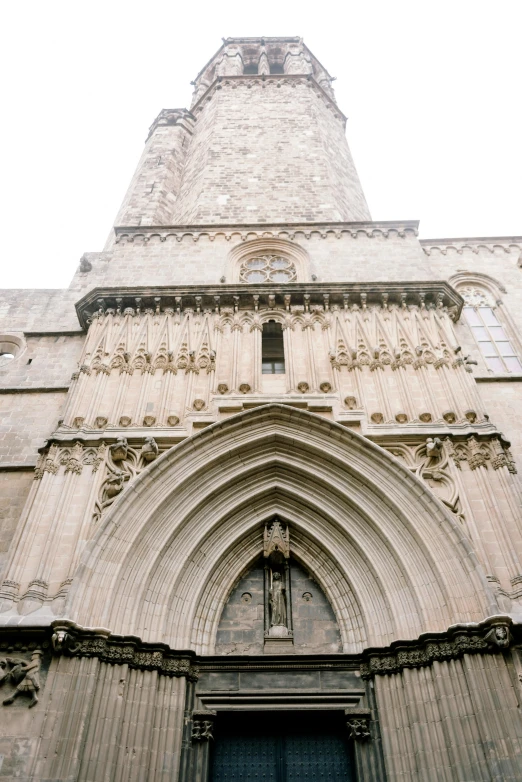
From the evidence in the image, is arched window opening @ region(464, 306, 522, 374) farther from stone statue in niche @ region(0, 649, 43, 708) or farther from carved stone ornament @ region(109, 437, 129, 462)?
stone statue in niche @ region(0, 649, 43, 708)

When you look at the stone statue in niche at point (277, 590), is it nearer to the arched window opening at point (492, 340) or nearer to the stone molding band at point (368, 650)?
the stone molding band at point (368, 650)

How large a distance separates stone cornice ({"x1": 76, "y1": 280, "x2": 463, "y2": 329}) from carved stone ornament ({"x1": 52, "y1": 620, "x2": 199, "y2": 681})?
23.8 ft

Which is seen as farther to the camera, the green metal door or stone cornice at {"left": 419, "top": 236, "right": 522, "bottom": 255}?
stone cornice at {"left": 419, "top": 236, "right": 522, "bottom": 255}

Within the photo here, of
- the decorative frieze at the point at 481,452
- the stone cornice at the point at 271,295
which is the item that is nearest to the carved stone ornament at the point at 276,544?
the decorative frieze at the point at 481,452

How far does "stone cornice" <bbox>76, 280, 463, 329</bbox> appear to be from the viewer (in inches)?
520

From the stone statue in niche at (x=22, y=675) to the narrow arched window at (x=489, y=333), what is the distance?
10652 millimetres

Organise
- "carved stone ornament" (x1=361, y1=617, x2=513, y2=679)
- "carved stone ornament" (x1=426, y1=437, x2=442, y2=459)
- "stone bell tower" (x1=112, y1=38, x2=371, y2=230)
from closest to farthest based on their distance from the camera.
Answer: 1. "carved stone ornament" (x1=361, y1=617, x2=513, y2=679)
2. "carved stone ornament" (x1=426, y1=437, x2=442, y2=459)
3. "stone bell tower" (x1=112, y1=38, x2=371, y2=230)

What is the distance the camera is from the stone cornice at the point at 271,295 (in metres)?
13.2

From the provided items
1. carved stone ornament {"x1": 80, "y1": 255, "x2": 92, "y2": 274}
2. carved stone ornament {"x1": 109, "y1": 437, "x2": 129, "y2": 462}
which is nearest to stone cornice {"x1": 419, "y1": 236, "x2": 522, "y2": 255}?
carved stone ornament {"x1": 80, "y1": 255, "x2": 92, "y2": 274}

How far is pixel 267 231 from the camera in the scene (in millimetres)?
16000

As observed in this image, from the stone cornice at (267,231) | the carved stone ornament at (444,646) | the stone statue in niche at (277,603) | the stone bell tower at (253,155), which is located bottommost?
the carved stone ornament at (444,646)

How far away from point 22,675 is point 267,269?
10.7 metres

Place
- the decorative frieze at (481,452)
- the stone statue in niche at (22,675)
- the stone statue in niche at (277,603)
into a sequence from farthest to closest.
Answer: the decorative frieze at (481,452) < the stone statue in niche at (277,603) < the stone statue in niche at (22,675)

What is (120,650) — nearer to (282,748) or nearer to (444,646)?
(282,748)
